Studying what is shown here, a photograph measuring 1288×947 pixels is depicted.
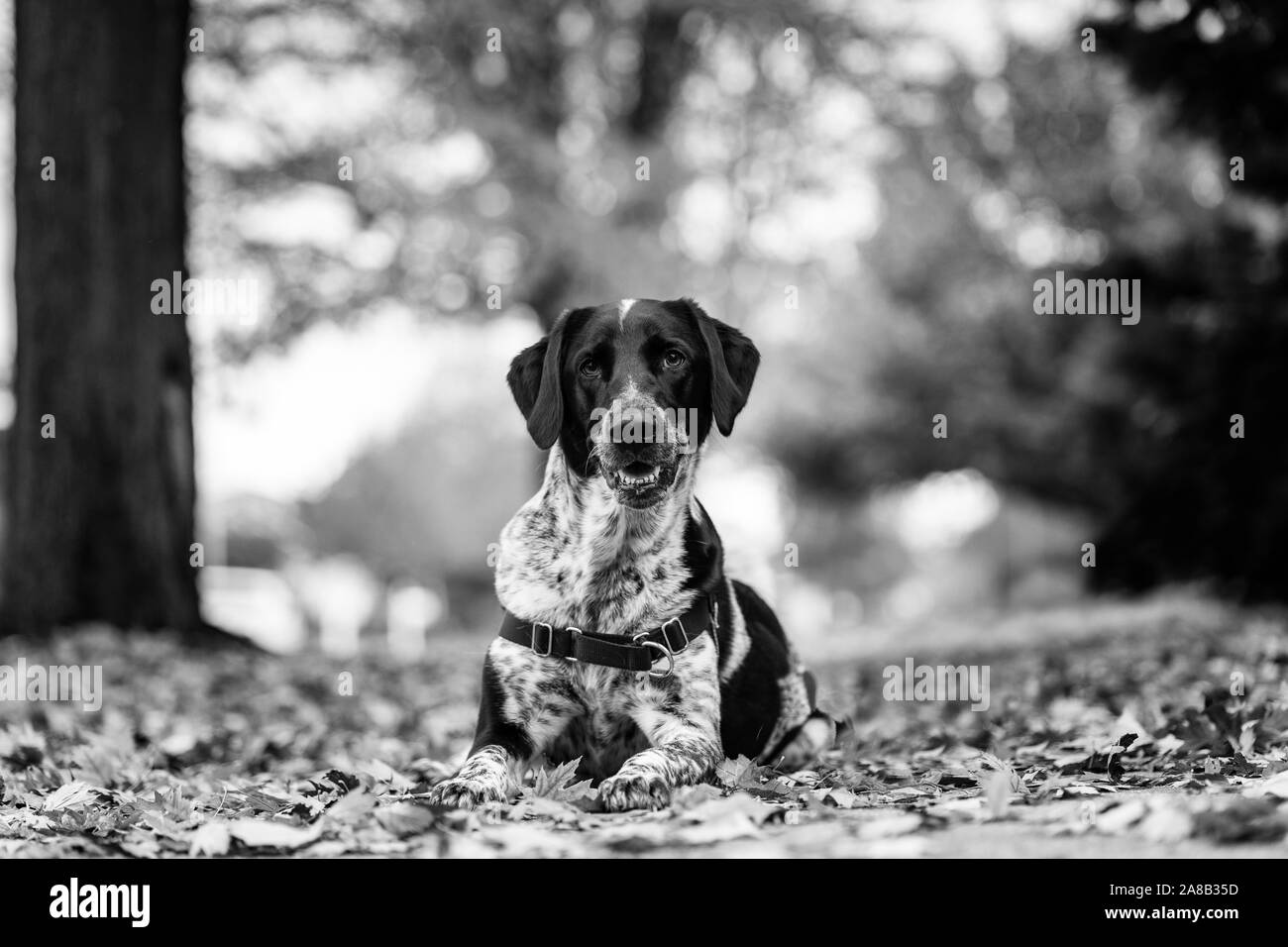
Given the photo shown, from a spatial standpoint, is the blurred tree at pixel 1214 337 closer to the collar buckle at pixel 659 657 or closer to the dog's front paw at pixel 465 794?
the collar buckle at pixel 659 657

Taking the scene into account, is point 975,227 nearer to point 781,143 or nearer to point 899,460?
point 899,460

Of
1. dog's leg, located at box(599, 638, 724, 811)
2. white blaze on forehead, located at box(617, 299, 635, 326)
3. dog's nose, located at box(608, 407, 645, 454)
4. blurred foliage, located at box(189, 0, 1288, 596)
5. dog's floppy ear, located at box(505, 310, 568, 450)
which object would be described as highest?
blurred foliage, located at box(189, 0, 1288, 596)

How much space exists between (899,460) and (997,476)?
2460 millimetres

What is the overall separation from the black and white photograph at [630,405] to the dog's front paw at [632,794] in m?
0.01

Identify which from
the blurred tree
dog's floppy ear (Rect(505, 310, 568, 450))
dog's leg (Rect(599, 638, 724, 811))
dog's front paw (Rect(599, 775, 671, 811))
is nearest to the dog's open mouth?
dog's floppy ear (Rect(505, 310, 568, 450))

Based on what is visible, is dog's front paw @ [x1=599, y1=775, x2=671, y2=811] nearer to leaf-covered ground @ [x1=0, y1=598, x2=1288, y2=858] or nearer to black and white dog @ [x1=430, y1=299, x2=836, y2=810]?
leaf-covered ground @ [x1=0, y1=598, x2=1288, y2=858]

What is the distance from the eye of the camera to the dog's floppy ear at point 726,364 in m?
4.34

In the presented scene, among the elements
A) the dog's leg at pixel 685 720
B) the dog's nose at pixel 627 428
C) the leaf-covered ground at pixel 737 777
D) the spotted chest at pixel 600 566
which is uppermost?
the dog's nose at pixel 627 428

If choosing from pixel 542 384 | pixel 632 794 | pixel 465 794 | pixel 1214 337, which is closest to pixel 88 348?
pixel 542 384

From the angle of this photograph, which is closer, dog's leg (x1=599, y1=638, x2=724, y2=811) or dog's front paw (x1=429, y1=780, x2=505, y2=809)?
dog's front paw (x1=429, y1=780, x2=505, y2=809)

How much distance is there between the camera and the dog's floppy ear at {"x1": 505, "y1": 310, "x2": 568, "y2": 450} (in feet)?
13.9

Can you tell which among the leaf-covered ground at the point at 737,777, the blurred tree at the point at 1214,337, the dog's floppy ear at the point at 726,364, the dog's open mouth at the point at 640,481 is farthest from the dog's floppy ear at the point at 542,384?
the blurred tree at the point at 1214,337

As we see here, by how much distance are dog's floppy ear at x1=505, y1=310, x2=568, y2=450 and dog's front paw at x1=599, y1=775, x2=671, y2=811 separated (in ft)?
3.77
